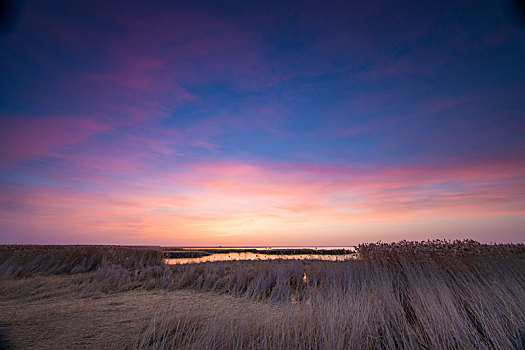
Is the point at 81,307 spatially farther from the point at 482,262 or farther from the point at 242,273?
the point at 482,262

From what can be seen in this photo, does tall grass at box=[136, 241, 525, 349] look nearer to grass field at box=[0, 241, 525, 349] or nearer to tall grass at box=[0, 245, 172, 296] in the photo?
grass field at box=[0, 241, 525, 349]

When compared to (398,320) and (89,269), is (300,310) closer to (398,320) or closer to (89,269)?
(398,320)

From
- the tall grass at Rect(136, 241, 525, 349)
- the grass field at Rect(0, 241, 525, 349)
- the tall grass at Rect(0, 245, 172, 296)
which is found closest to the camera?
the tall grass at Rect(136, 241, 525, 349)

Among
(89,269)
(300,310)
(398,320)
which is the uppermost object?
(89,269)

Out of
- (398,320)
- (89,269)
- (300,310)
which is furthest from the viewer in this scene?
(89,269)

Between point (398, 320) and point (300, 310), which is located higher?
point (300, 310)

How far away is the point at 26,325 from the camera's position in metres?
4.80

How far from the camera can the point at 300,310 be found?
15.4 ft

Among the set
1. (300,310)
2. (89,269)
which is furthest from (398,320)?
(89,269)

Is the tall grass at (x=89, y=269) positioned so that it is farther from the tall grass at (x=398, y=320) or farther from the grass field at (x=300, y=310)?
the tall grass at (x=398, y=320)

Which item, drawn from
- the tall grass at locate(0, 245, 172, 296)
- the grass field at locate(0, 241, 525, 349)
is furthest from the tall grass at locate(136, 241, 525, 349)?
the tall grass at locate(0, 245, 172, 296)

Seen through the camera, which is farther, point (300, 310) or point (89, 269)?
point (89, 269)

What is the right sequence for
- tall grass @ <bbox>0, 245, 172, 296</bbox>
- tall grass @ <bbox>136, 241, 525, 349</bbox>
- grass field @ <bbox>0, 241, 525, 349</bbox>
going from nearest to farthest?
tall grass @ <bbox>136, 241, 525, 349</bbox> → grass field @ <bbox>0, 241, 525, 349</bbox> → tall grass @ <bbox>0, 245, 172, 296</bbox>

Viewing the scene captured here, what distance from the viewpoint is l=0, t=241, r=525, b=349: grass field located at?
3814mm
